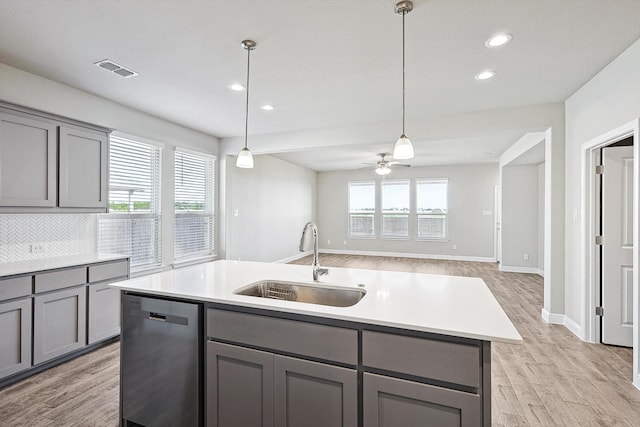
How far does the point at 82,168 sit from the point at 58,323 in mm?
1504

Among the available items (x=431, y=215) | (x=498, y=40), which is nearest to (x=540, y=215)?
(x=431, y=215)

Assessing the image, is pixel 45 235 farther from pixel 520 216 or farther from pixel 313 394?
pixel 520 216

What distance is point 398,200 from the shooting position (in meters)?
9.01

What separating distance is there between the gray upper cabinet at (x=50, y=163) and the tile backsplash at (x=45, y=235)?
0.97 feet

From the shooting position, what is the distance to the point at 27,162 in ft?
8.89

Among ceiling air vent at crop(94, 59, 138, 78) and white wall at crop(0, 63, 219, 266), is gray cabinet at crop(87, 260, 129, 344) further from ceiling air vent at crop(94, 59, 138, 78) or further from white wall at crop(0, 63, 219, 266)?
ceiling air vent at crop(94, 59, 138, 78)

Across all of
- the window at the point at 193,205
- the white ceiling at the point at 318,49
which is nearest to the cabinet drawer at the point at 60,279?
the window at the point at 193,205

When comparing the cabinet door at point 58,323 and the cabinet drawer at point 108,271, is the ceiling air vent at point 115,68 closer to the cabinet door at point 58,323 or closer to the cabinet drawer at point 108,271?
the cabinet drawer at point 108,271

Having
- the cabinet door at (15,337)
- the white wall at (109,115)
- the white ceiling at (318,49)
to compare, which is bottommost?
the cabinet door at (15,337)

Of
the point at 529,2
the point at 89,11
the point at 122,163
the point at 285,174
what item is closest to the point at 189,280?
the point at 89,11

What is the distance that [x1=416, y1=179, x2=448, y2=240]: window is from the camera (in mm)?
8539

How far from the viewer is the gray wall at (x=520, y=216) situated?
22.0 feet

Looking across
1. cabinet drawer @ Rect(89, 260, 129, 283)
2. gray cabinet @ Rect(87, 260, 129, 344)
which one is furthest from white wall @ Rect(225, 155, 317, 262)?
gray cabinet @ Rect(87, 260, 129, 344)

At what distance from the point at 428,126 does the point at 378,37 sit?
2.25 metres
